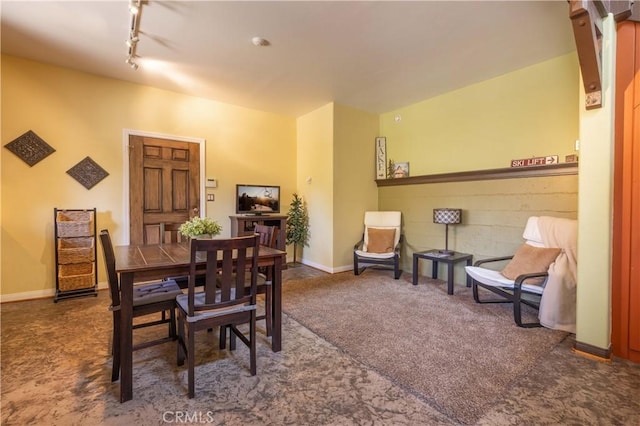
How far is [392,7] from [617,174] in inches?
85.0

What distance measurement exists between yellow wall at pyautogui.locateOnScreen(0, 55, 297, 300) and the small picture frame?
2.92 meters

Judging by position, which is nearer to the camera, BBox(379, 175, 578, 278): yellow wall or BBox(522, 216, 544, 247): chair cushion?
BBox(522, 216, 544, 247): chair cushion

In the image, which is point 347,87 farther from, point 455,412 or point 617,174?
point 455,412

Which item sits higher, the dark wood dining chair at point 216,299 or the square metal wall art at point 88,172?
the square metal wall art at point 88,172

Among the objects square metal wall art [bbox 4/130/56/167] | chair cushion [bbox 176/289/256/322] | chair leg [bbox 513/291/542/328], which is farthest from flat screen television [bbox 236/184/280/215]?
chair leg [bbox 513/291/542/328]

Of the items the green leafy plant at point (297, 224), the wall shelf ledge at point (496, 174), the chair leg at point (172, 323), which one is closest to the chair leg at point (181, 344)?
the chair leg at point (172, 323)

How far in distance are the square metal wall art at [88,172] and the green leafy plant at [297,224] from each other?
9.16ft

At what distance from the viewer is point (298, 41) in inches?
114

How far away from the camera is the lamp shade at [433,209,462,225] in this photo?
3843 mm

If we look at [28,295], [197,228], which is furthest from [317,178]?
[28,295]

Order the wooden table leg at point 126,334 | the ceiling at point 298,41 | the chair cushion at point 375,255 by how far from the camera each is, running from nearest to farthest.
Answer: the wooden table leg at point 126,334
the ceiling at point 298,41
the chair cushion at point 375,255

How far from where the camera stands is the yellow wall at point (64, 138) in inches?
129

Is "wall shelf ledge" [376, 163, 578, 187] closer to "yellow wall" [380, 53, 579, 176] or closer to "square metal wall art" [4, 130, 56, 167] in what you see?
"yellow wall" [380, 53, 579, 176]

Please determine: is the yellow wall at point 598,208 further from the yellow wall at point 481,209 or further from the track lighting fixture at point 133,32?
the track lighting fixture at point 133,32
